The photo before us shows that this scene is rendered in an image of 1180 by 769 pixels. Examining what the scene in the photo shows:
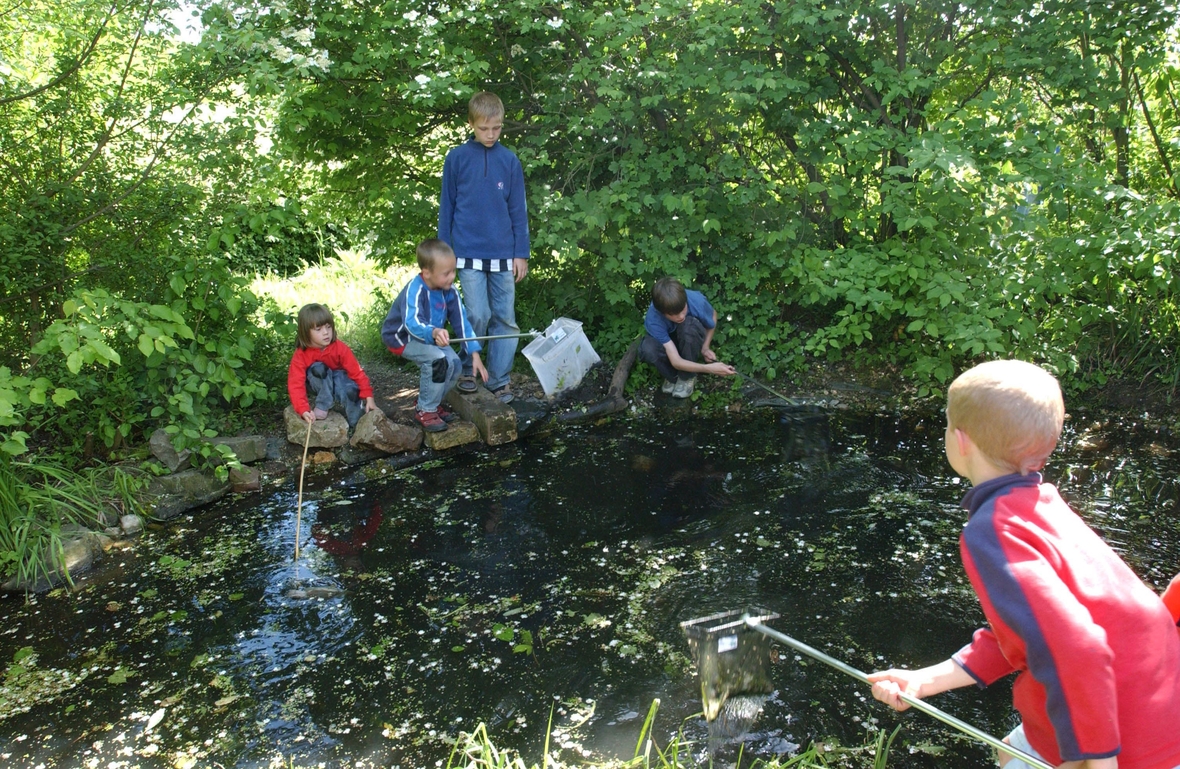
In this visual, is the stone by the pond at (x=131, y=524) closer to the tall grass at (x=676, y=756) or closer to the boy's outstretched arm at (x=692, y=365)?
the tall grass at (x=676, y=756)

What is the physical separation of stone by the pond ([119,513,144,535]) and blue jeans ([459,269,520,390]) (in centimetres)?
214

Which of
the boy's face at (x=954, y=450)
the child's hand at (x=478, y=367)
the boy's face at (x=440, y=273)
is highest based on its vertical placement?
the boy's face at (x=440, y=273)

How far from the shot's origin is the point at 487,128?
5.26 m

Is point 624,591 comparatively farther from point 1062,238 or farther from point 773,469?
point 1062,238

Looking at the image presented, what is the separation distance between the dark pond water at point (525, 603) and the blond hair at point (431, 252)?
1.21 meters

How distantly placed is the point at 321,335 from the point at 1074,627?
4.35 metres

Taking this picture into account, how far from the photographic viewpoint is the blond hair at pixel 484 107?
521 centimetres

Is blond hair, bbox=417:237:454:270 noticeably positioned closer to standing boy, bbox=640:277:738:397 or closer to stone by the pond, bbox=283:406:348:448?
stone by the pond, bbox=283:406:348:448

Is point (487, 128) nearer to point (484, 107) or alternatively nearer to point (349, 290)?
point (484, 107)

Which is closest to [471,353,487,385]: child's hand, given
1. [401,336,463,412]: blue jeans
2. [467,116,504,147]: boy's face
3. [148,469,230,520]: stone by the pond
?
[401,336,463,412]: blue jeans

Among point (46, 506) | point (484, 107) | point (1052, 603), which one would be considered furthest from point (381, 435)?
point (1052, 603)

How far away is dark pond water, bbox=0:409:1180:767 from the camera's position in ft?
9.26

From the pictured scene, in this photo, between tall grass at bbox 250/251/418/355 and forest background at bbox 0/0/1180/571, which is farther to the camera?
tall grass at bbox 250/251/418/355

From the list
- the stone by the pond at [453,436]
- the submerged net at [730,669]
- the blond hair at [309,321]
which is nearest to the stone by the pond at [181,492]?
the blond hair at [309,321]
